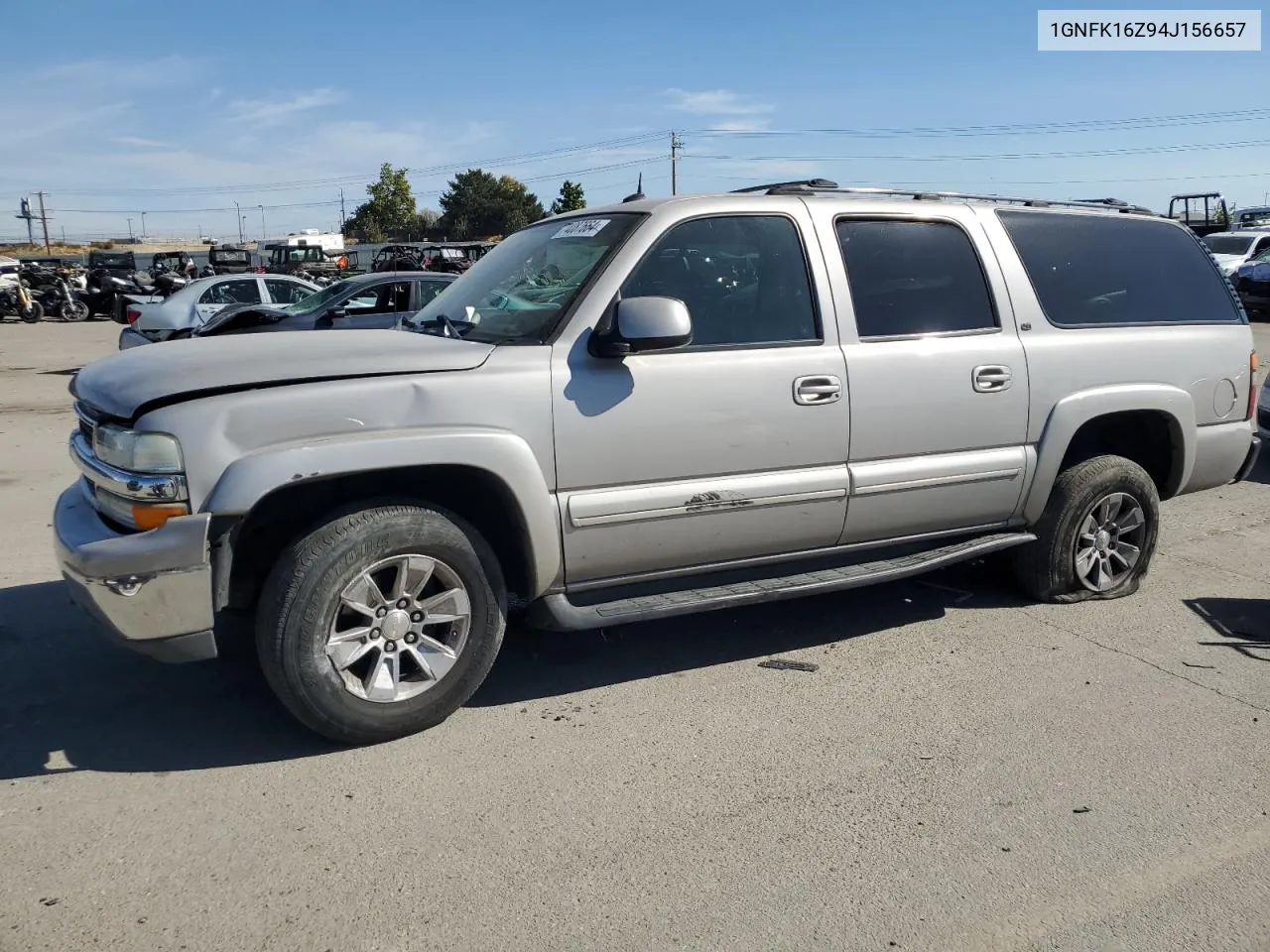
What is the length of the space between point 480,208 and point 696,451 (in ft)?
252

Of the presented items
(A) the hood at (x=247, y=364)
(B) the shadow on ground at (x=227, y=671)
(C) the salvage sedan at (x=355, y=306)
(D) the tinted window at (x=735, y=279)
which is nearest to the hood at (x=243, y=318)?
(C) the salvage sedan at (x=355, y=306)

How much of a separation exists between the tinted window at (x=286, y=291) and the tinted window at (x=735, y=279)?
12.8m

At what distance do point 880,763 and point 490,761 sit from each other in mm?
1316

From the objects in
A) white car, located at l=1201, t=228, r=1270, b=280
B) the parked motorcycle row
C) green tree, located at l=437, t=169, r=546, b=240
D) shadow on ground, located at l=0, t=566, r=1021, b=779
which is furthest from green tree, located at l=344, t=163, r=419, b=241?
shadow on ground, located at l=0, t=566, r=1021, b=779

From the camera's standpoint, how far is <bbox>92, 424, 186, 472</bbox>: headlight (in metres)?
3.19

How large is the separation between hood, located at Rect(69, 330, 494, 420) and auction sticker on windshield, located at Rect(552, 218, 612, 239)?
0.73 m

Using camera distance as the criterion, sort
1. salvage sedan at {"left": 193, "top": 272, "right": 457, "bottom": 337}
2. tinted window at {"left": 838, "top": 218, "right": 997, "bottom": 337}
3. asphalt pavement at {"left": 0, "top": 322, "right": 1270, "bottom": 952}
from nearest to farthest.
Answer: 1. asphalt pavement at {"left": 0, "top": 322, "right": 1270, "bottom": 952}
2. tinted window at {"left": 838, "top": 218, "right": 997, "bottom": 337}
3. salvage sedan at {"left": 193, "top": 272, "right": 457, "bottom": 337}

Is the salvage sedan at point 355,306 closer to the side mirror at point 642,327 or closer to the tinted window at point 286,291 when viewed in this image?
the tinted window at point 286,291

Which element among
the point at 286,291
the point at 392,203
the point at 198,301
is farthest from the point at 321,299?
the point at 392,203

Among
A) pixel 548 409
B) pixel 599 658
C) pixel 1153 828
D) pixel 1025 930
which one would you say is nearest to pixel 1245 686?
pixel 1153 828

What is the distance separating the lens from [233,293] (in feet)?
49.3

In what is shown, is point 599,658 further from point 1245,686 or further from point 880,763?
point 1245,686

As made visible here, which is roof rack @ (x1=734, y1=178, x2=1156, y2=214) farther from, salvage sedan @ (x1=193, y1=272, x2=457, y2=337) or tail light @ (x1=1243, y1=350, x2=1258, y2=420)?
salvage sedan @ (x1=193, y1=272, x2=457, y2=337)

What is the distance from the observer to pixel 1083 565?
16.8 feet
